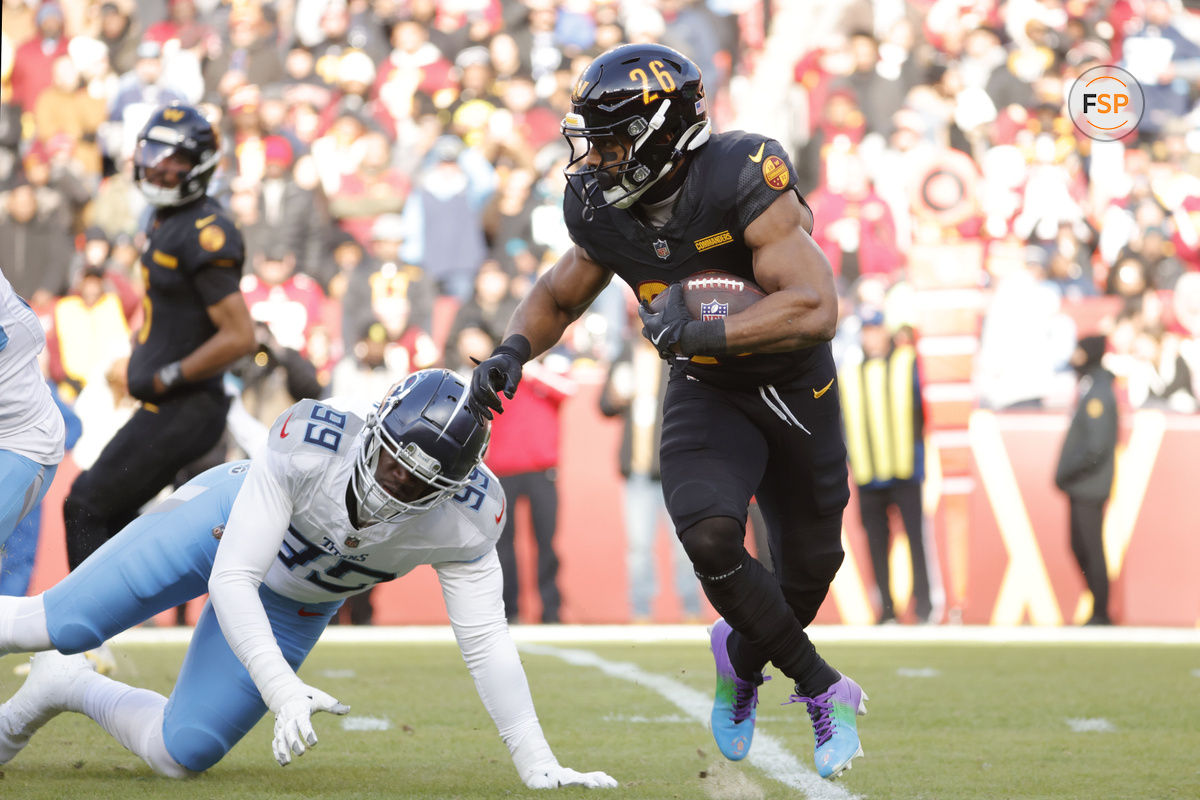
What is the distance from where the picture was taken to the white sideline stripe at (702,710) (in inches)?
160

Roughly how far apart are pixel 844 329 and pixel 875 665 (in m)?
3.82

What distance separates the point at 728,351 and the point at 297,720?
132 cm

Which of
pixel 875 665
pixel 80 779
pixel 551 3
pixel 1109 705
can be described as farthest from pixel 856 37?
pixel 80 779

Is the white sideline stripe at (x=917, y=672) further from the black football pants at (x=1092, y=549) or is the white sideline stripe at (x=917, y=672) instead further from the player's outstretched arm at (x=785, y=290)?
the player's outstretched arm at (x=785, y=290)

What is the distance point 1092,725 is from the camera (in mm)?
5281

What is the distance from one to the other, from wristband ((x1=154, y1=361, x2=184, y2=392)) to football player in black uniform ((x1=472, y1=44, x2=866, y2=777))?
2040mm

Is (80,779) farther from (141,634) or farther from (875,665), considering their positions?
(141,634)

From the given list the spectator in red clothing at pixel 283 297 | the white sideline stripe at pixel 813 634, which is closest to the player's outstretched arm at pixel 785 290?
the white sideline stripe at pixel 813 634

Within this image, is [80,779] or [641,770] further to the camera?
[641,770]

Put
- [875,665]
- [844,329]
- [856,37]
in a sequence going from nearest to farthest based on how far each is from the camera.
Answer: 1. [875,665]
2. [844,329]
3. [856,37]

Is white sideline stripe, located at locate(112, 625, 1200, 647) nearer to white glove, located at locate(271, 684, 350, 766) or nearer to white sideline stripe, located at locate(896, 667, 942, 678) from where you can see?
white sideline stripe, located at locate(896, 667, 942, 678)

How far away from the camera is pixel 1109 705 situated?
19.0 ft

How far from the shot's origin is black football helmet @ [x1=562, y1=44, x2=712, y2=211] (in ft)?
→ 12.8

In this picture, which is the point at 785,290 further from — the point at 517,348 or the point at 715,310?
the point at 517,348
